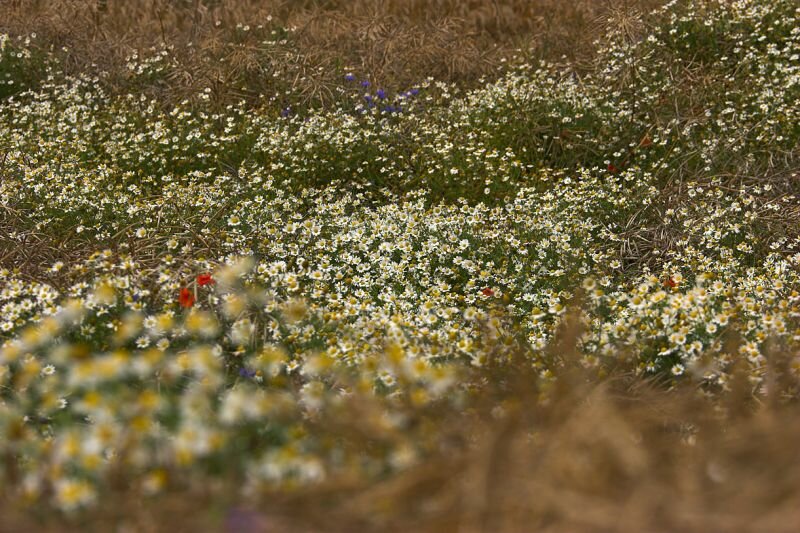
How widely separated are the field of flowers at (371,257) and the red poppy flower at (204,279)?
0.8 inches

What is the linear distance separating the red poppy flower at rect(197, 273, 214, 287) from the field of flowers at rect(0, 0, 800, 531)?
0.02 meters

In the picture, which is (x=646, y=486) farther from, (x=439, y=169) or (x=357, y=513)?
(x=439, y=169)

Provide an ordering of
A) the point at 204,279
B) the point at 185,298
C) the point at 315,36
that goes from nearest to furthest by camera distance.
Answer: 1. the point at 185,298
2. the point at 204,279
3. the point at 315,36

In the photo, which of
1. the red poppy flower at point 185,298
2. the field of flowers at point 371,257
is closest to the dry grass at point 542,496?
the field of flowers at point 371,257

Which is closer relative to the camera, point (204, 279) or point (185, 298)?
point (185, 298)

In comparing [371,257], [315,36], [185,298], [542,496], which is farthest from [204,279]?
[315,36]

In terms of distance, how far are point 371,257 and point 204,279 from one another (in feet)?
3.80

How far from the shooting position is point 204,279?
3789 mm

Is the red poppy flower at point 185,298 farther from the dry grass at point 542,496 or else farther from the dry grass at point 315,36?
the dry grass at point 315,36

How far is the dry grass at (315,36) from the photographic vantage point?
855cm

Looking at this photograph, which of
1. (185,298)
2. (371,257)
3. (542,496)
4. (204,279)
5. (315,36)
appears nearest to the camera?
(542,496)

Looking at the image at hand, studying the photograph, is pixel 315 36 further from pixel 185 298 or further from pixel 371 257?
pixel 185 298

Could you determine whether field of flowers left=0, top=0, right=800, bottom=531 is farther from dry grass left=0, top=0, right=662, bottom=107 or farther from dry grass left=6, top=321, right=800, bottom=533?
dry grass left=0, top=0, right=662, bottom=107

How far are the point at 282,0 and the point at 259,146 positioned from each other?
5190 mm
